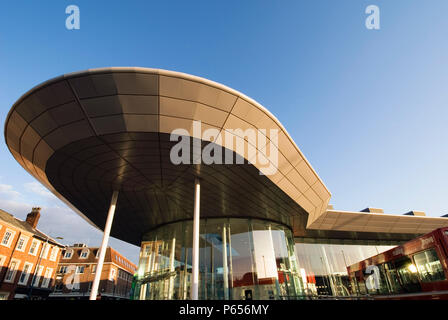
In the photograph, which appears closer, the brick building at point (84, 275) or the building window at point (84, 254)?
the brick building at point (84, 275)

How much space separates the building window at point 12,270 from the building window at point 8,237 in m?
2.15

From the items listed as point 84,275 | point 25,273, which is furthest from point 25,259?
point 84,275

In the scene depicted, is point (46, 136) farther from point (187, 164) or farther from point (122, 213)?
point (122, 213)

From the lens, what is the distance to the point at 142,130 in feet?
32.0

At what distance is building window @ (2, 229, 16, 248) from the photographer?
1024 inches

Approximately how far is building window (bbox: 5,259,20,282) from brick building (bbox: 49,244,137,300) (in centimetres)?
1519

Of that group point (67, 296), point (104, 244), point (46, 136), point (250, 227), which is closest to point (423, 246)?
point (250, 227)

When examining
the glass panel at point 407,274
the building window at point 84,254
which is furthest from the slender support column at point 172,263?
the building window at point 84,254

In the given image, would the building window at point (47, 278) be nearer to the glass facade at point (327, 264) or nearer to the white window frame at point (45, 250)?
the white window frame at point (45, 250)

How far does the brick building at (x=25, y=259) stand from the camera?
25.8 meters

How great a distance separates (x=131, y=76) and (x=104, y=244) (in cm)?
1010

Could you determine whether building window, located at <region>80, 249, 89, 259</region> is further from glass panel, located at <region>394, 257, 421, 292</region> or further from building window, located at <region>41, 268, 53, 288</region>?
glass panel, located at <region>394, 257, 421, 292</region>

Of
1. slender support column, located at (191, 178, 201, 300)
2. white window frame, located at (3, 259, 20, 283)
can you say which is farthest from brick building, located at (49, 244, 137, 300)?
slender support column, located at (191, 178, 201, 300)

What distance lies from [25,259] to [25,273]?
5.35ft
